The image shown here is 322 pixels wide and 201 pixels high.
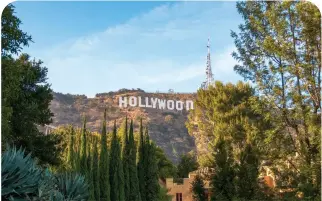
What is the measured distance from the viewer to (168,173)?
28.3 metres

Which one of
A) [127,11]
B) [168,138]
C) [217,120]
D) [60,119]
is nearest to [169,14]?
[127,11]

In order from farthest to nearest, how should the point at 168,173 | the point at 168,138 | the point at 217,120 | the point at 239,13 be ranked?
the point at 168,138
the point at 168,173
the point at 217,120
the point at 239,13

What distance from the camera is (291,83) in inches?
529

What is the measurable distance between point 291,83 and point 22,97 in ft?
28.2

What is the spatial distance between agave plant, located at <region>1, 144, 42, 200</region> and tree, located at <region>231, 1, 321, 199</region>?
875cm

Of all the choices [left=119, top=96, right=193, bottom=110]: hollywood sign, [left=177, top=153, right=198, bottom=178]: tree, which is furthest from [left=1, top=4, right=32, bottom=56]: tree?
[left=119, top=96, right=193, bottom=110]: hollywood sign

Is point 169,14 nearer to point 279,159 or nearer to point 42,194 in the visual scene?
point 42,194

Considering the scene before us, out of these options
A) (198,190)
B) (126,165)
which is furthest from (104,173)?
(198,190)

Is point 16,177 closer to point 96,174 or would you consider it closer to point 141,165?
point 96,174

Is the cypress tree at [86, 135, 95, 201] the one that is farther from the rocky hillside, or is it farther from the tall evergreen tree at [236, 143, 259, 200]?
the rocky hillside

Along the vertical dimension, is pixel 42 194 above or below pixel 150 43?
below

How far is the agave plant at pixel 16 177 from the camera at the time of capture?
5.83 meters

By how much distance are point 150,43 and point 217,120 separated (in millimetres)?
15501

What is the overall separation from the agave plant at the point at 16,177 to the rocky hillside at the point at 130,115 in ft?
113
